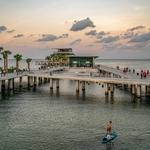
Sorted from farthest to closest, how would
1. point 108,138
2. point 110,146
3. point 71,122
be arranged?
point 71,122 → point 108,138 → point 110,146

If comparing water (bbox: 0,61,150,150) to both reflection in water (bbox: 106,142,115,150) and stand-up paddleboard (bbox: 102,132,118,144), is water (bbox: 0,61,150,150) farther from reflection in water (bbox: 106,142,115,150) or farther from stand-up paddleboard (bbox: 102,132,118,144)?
stand-up paddleboard (bbox: 102,132,118,144)

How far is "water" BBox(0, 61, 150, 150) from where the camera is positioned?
4434cm

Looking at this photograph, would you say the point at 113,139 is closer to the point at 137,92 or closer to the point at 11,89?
the point at 137,92

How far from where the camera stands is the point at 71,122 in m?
56.4

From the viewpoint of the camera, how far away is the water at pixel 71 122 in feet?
145

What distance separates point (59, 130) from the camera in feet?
167

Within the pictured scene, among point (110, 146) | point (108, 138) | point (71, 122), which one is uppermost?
point (108, 138)

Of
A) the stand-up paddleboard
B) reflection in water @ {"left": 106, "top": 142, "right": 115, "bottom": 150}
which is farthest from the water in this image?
the stand-up paddleboard

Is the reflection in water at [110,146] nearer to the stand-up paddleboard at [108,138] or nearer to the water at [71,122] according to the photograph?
the water at [71,122]

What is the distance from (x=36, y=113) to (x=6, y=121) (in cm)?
807

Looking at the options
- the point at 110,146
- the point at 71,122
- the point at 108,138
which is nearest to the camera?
the point at 110,146

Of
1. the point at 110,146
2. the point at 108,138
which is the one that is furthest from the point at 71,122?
the point at 110,146

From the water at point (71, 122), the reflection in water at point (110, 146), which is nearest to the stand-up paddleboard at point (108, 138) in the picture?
the reflection in water at point (110, 146)

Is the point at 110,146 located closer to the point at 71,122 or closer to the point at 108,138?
the point at 108,138
